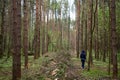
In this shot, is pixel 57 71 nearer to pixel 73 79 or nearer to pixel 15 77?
pixel 73 79

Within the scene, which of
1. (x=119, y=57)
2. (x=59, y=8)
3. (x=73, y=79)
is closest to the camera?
(x=73, y=79)

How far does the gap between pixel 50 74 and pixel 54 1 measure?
138 feet

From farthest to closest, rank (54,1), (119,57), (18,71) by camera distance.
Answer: (54,1) → (119,57) → (18,71)

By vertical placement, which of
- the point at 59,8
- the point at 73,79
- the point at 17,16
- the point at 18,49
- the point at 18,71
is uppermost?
the point at 59,8

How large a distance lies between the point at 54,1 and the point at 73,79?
42.2 metres

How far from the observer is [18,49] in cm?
913

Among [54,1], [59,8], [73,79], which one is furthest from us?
[59,8]

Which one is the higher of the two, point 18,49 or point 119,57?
point 18,49

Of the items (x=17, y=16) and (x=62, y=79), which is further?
(x=62, y=79)

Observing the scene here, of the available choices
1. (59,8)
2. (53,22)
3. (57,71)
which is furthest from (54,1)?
(57,71)

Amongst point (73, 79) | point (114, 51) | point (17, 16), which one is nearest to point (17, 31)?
point (17, 16)

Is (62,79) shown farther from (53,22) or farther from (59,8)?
(53,22)

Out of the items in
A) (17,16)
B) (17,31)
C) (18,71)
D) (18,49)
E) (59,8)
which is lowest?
(18,71)

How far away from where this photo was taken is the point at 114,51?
11.1m
